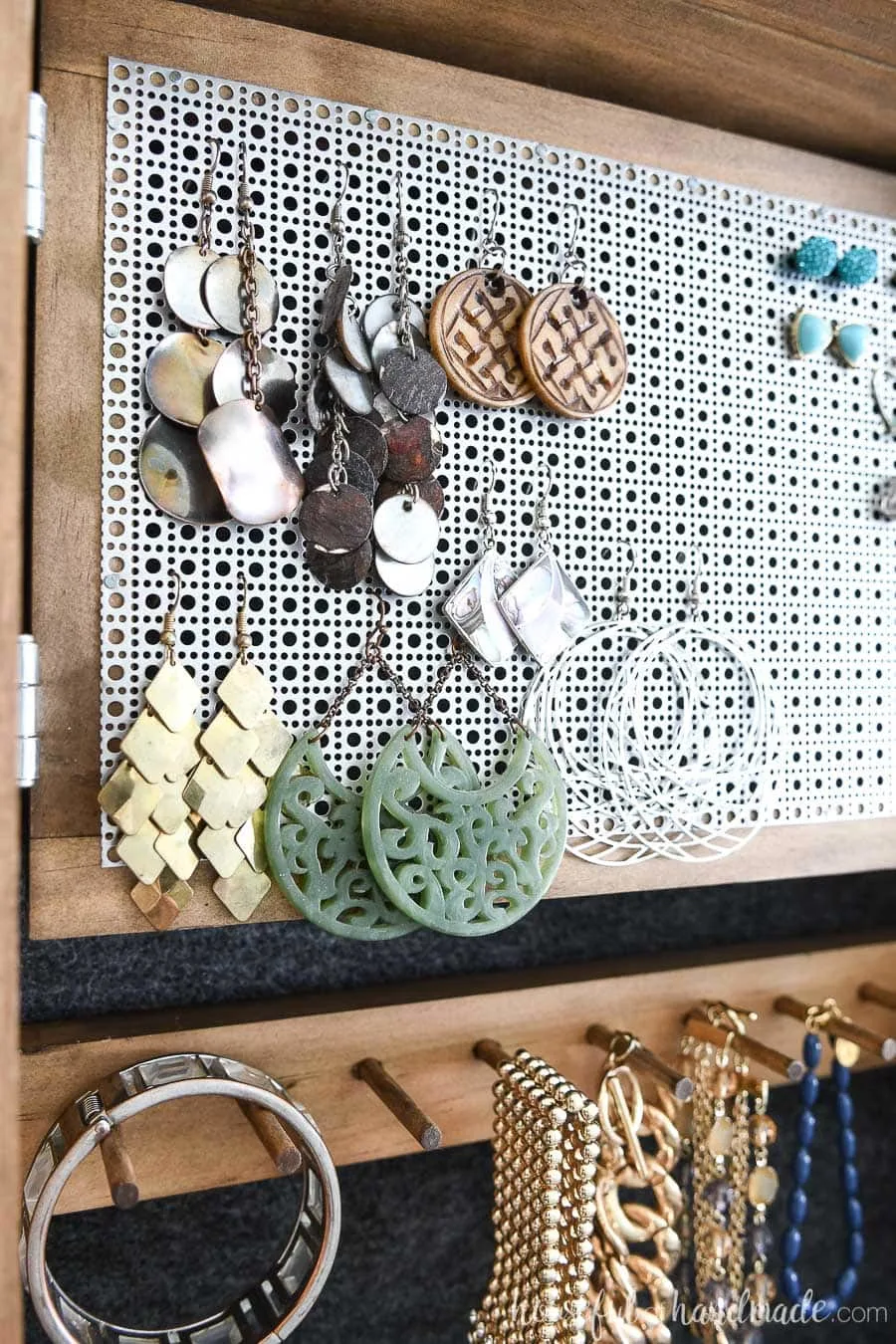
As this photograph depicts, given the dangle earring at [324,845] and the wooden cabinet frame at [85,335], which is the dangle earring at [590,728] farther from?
the dangle earring at [324,845]

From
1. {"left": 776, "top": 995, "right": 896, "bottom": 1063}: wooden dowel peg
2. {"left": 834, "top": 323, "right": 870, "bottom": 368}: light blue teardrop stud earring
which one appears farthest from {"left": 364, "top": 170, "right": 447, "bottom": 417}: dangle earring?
{"left": 776, "top": 995, "right": 896, "bottom": 1063}: wooden dowel peg

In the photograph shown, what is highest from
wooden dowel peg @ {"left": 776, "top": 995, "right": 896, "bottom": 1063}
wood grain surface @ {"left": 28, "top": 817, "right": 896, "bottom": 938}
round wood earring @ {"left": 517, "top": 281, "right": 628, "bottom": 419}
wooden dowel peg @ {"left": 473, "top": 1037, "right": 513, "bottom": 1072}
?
round wood earring @ {"left": 517, "top": 281, "right": 628, "bottom": 419}

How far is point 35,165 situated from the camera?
0.54 m

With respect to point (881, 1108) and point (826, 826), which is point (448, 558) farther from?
point (881, 1108)

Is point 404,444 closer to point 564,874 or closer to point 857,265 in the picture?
point 564,874

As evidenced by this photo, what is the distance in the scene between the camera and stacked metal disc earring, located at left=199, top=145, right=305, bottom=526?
22.9 inches

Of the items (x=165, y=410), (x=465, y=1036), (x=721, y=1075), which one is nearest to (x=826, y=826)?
(x=721, y=1075)

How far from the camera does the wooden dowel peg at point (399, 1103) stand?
60 cm

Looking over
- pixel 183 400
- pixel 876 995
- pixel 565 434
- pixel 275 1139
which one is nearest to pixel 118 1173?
pixel 275 1139

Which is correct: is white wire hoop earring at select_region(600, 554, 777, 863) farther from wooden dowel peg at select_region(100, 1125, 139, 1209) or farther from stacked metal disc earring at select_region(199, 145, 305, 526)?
wooden dowel peg at select_region(100, 1125, 139, 1209)

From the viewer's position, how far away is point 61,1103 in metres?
0.62

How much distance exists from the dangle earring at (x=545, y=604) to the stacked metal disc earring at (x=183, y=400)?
0.65ft

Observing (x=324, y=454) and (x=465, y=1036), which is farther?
(x=465, y=1036)

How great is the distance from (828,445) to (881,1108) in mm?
659
